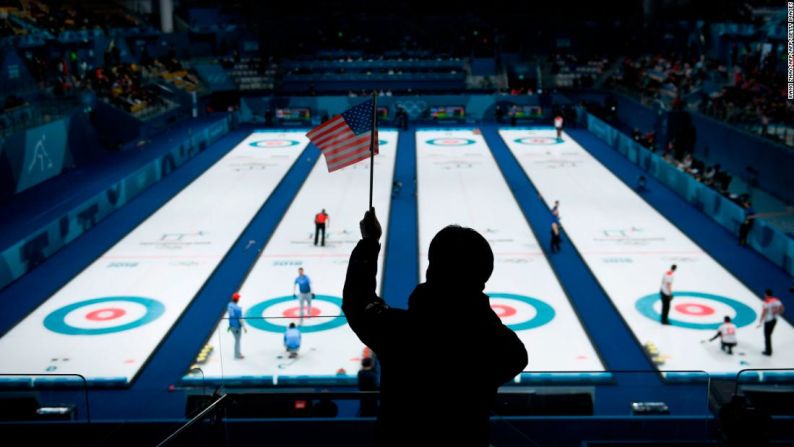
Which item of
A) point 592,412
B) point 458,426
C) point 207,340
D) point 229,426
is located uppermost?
point 458,426

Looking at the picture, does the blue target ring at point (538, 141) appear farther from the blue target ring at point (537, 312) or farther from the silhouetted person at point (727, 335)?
the silhouetted person at point (727, 335)

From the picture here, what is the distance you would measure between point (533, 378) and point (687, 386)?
1.36m

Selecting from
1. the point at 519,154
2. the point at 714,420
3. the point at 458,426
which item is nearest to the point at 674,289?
the point at 714,420

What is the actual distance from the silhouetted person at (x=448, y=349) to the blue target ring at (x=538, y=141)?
38177 mm

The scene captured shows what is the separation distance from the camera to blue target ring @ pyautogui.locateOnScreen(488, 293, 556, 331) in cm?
1660

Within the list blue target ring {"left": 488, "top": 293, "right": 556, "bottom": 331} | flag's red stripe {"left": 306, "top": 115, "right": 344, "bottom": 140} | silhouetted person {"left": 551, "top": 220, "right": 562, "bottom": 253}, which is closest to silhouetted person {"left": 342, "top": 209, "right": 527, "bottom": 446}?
flag's red stripe {"left": 306, "top": 115, "right": 344, "bottom": 140}

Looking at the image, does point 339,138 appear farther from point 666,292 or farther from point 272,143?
point 272,143

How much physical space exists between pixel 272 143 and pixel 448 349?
39504mm

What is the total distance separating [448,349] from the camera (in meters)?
3.16

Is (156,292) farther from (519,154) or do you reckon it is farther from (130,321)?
(519,154)

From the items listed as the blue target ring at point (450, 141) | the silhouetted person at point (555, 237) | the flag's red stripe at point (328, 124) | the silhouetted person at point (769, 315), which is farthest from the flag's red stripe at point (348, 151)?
the blue target ring at point (450, 141)

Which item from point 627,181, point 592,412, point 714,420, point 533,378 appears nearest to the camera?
point 714,420

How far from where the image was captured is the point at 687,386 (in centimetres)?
705

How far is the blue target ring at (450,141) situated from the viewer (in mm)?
41031
